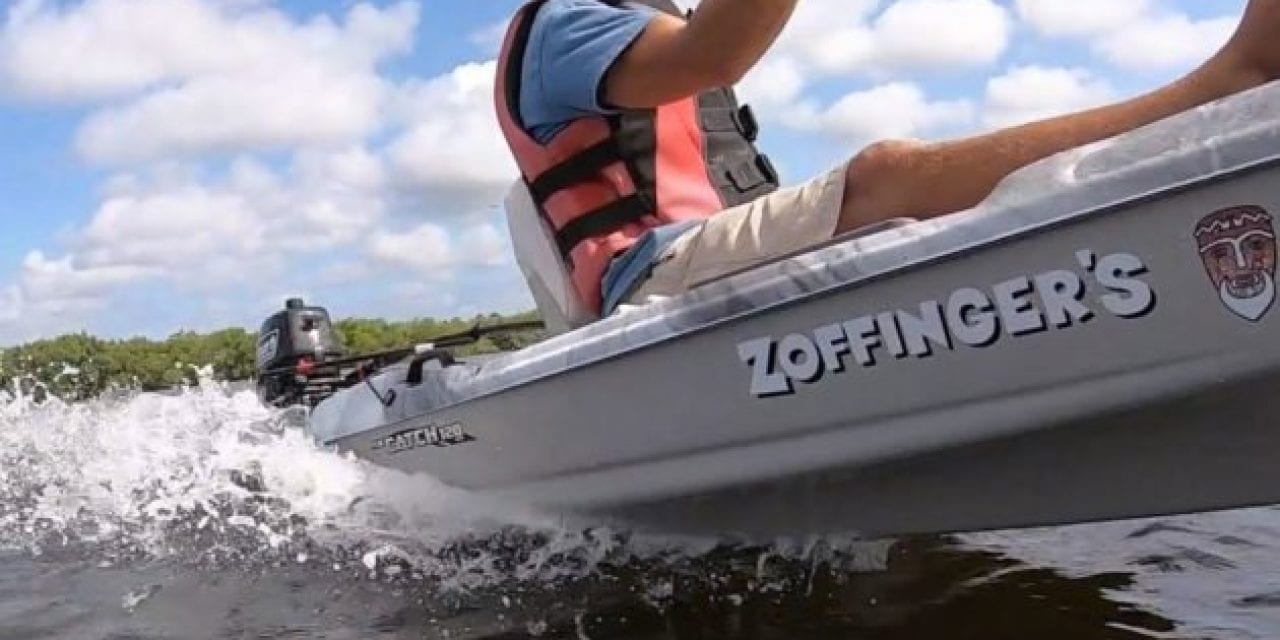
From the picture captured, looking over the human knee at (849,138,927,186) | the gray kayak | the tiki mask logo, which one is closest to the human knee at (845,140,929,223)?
the human knee at (849,138,927,186)

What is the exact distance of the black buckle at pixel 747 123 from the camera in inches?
157

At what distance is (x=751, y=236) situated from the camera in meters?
3.21

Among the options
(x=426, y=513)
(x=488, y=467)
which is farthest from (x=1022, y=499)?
(x=426, y=513)

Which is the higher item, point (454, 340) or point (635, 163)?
point (635, 163)

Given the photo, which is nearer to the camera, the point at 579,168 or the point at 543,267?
the point at 579,168

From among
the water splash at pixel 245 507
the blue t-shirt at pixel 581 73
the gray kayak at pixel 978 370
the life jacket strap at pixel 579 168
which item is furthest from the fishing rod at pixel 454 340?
the gray kayak at pixel 978 370

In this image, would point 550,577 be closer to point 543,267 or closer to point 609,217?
point 543,267

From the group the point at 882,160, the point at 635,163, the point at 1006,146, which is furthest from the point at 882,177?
the point at 635,163

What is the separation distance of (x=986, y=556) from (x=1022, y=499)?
3.92ft

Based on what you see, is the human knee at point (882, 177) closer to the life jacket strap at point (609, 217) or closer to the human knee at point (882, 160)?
the human knee at point (882, 160)

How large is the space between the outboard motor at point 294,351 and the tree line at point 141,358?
1982 millimetres

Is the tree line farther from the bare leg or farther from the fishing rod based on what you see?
the bare leg

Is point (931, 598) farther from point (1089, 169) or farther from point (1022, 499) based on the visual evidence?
point (1089, 169)

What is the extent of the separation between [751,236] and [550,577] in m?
1.19
